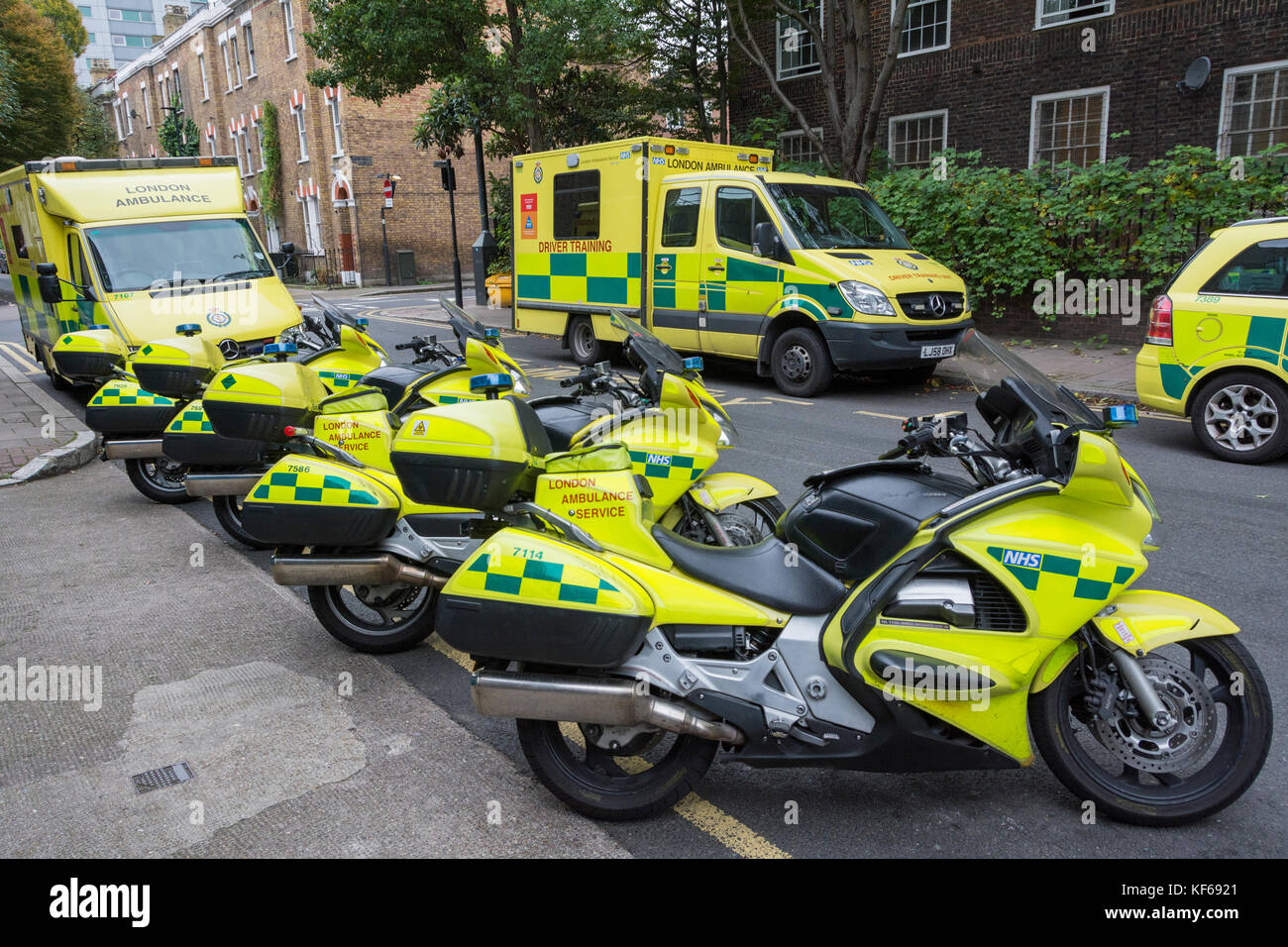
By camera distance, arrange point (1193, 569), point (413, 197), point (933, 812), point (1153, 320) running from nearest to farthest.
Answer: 1. point (933, 812)
2. point (1193, 569)
3. point (1153, 320)
4. point (413, 197)

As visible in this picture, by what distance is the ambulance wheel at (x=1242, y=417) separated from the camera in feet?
24.1

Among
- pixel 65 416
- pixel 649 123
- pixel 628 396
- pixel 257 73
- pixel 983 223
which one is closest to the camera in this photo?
pixel 628 396

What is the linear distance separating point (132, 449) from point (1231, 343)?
Answer: 854 centimetres

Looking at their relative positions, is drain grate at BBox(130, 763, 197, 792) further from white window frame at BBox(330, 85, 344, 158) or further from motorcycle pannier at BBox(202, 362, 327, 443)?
white window frame at BBox(330, 85, 344, 158)

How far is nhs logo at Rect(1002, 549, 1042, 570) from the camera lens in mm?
2771

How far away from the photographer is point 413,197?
36688mm

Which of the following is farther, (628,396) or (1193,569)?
(1193,569)

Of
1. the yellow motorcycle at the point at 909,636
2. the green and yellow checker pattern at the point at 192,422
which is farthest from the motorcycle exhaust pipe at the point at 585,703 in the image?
the green and yellow checker pattern at the point at 192,422

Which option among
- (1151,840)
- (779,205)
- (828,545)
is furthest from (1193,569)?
(779,205)

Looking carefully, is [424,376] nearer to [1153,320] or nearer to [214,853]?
[214,853]

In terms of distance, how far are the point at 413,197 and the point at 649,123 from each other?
1680 cm

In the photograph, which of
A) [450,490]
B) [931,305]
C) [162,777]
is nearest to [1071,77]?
[931,305]

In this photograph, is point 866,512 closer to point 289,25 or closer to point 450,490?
point 450,490

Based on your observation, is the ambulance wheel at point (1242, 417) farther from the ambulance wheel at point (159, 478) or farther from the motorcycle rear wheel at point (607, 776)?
the ambulance wheel at point (159, 478)
